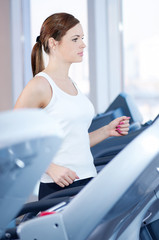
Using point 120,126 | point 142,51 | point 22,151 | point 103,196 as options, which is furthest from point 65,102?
point 142,51

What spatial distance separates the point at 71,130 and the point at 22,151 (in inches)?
35.6

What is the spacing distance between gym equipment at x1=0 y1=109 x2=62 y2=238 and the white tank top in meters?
0.80

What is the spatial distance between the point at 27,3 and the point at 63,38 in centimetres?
342

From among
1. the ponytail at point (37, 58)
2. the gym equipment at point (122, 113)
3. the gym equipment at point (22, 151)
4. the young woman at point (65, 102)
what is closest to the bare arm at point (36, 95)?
the young woman at point (65, 102)

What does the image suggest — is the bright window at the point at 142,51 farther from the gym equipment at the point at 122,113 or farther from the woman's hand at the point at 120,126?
the woman's hand at the point at 120,126

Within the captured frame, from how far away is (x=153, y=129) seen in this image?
0.82 meters

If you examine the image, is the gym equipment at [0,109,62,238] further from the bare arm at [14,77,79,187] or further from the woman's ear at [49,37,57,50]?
the woman's ear at [49,37,57,50]

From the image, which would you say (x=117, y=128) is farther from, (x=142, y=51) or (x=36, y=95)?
(x=142, y=51)

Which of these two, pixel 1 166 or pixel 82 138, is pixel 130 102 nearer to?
pixel 82 138

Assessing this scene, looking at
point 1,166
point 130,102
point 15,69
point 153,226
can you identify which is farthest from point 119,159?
point 15,69

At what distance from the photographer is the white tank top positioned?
4.75 ft

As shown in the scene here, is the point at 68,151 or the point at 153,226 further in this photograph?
the point at 68,151

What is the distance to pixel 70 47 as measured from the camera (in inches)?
62.0

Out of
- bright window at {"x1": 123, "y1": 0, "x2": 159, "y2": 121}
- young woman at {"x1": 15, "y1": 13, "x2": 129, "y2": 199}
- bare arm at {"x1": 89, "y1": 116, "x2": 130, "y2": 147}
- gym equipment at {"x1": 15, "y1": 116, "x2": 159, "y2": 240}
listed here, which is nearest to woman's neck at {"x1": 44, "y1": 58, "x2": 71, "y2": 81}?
young woman at {"x1": 15, "y1": 13, "x2": 129, "y2": 199}
